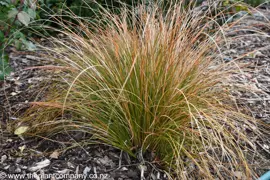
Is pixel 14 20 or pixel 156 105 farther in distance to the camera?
pixel 14 20

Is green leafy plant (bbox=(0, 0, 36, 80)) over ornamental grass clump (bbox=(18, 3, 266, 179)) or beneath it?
over

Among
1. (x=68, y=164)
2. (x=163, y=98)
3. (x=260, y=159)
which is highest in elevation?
(x=163, y=98)

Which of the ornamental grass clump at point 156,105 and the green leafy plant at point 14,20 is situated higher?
the green leafy plant at point 14,20

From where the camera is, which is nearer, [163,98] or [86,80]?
[163,98]

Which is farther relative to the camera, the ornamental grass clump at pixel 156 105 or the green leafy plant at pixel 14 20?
the green leafy plant at pixel 14 20

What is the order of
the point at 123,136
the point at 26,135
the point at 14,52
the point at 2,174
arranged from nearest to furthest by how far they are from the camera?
the point at 2,174 < the point at 123,136 < the point at 26,135 < the point at 14,52

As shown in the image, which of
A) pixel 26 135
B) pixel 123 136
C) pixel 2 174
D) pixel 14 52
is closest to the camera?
pixel 2 174

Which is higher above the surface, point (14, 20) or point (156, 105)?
point (14, 20)

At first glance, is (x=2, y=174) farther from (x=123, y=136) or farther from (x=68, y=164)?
(x=123, y=136)

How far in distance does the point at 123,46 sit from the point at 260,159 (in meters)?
1.05

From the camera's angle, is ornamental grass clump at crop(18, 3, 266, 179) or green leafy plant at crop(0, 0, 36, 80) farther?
green leafy plant at crop(0, 0, 36, 80)

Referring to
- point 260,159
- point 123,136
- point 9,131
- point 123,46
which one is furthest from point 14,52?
point 260,159

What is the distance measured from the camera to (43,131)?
214 cm

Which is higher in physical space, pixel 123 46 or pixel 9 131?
pixel 123 46
